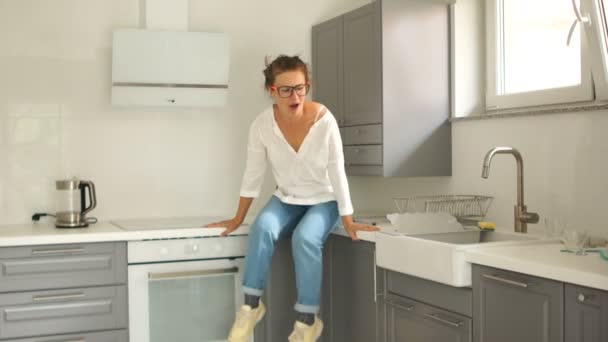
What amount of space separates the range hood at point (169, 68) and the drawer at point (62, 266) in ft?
2.45

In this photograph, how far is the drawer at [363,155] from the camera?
11.3 feet

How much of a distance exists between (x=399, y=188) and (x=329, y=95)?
1.93 ft

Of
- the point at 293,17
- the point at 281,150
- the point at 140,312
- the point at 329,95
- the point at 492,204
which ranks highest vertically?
the point at 293,17

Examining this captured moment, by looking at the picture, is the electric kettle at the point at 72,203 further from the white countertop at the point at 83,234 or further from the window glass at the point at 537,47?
the window glass at the point at 537,47

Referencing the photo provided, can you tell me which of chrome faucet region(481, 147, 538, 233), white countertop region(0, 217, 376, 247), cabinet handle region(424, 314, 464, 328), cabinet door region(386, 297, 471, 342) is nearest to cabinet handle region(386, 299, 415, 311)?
cabinet door region(386, 297, 471, 342)

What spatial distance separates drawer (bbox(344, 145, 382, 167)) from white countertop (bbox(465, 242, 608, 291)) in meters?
1.04

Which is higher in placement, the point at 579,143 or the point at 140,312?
the point at 579,143

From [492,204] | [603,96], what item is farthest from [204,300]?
[603,96]

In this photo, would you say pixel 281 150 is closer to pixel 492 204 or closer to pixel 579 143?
pixel 492 204

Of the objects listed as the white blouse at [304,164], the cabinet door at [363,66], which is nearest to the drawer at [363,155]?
the cabinet door at [363,66]

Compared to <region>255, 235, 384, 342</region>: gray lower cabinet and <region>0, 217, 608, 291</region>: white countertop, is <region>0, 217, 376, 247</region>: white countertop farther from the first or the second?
<region>255, 235, 384, 342</region>: gray lower cabinet

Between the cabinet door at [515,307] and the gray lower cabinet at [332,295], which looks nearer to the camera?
the cabinet door at [515,307]

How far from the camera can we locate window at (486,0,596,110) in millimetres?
2953

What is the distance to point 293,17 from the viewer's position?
3.99 metres
